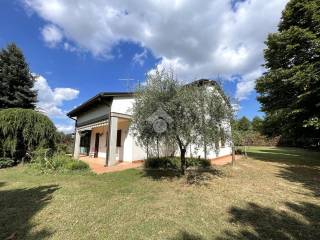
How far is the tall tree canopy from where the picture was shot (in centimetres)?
1266

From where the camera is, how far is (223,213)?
5.35 metres

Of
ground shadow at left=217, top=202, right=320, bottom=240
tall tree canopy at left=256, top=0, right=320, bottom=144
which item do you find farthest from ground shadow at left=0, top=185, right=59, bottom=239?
tall tree canopy at left=256, top=0, right=320, bottom=144

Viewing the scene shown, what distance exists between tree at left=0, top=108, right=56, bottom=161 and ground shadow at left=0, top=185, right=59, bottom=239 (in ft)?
25.0

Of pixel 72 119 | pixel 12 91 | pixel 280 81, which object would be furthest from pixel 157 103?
pixel 12 91

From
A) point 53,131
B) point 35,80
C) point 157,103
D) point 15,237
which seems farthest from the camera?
point 35,80

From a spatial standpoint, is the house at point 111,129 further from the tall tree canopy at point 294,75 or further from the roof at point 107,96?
the tall tree canopy at point 294,75

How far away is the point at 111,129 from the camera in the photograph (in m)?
13.2

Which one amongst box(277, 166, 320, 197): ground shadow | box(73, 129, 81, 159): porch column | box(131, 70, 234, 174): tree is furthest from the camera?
box(73, 129, 81, 159): porch column

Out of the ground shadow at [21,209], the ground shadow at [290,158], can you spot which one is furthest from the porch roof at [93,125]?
the ground shadow at [290,158]

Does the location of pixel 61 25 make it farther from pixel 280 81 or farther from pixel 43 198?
pixel 280 81

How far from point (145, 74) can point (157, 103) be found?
6.05ft

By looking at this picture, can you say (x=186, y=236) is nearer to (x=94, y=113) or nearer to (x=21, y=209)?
(x=21, y=209)

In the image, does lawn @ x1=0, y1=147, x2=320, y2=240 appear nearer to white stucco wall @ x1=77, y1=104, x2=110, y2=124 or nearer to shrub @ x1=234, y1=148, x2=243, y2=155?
white stucco wall @ x1=77, y1=104, x2=110, y2=124

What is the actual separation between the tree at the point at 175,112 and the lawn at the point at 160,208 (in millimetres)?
1964
